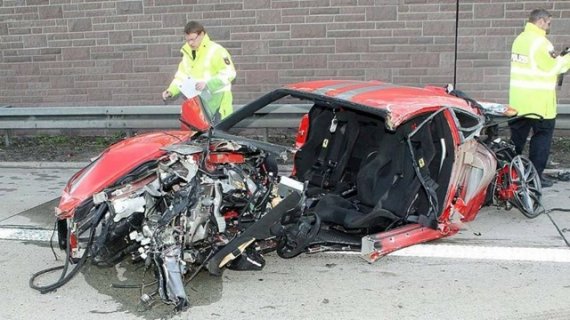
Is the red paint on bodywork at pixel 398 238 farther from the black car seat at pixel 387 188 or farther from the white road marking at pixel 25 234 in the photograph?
the white road marking at pixel 25 234

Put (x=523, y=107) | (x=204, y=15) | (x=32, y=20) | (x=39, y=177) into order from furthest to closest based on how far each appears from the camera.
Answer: (x=32, y=20) → (x=204, y=15) → (x=39, y=177) → (x=523, y=107)

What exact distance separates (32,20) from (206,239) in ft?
24.5

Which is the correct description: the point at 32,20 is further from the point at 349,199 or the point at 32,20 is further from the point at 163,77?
the point at 349,199

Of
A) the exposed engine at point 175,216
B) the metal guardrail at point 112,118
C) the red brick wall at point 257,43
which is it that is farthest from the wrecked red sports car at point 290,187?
the red brick wall at point 257,43

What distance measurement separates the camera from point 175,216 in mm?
3721

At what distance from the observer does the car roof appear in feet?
12.9

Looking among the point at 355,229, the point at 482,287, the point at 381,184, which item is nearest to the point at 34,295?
the point at 355,229

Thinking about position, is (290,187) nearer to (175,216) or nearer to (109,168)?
(175,216)

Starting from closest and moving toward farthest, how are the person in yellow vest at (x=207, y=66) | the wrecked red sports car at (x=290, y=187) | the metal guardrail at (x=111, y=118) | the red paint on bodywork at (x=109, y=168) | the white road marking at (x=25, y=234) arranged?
the wrecked red sports car at (x=290, y=187)
the red paint on bodywork at (x=109, y=168)
the white road marking at (x=25, y=234)
the person in yellow vest at (x=207, y=66)
the metal guardrail at (x=111, y=118)

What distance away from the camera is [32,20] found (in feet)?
32.1

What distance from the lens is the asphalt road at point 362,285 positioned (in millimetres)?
3635

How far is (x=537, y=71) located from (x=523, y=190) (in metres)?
1.54

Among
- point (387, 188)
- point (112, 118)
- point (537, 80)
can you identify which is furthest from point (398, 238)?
point (112, 118)

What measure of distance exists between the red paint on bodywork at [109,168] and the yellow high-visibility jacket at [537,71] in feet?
12.2
